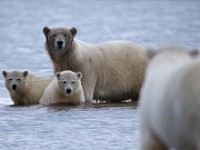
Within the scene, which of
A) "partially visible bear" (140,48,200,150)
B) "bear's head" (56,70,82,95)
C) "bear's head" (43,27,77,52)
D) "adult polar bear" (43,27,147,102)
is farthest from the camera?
"adult polar bear" (43,27,147,102)

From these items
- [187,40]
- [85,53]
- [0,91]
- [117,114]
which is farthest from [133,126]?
[187,40]

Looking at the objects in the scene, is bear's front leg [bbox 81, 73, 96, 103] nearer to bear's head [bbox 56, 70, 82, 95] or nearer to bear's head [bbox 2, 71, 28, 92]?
bear's head [bbox 56, 70, 82, 95]

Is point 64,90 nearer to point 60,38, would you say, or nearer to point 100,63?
point 60,38

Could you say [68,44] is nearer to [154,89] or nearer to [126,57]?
[126,57]

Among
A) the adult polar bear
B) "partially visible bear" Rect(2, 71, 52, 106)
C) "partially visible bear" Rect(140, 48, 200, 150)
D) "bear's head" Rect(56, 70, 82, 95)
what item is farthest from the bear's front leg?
"partially visible bear" Rect(140, 48, 200, 150)

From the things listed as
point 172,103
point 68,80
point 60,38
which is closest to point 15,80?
point 60,38

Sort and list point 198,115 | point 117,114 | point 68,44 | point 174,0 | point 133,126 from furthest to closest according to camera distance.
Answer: point 174,0 < point 68,44 < point 117,114 < point 133,126 < point 198,115

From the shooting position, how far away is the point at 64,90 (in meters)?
12.2

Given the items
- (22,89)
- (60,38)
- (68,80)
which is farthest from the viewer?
(22,89)

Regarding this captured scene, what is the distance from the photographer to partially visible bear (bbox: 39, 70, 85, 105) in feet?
39.9

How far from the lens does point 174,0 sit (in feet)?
272

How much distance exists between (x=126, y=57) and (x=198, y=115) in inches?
307

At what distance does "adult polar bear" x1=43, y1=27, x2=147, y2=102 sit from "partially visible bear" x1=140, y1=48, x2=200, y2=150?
6595 millimetres

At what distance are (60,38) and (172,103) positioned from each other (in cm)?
709
